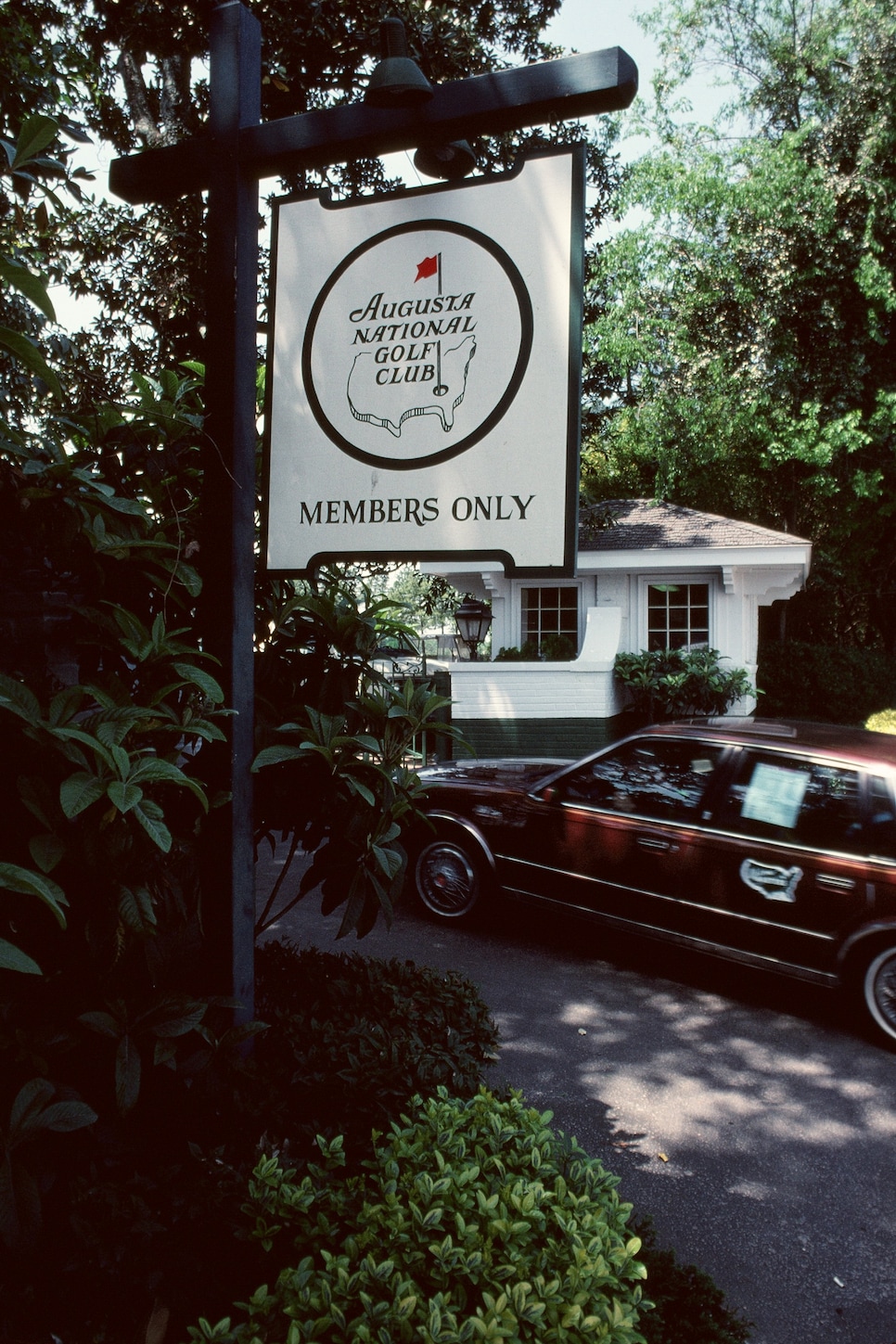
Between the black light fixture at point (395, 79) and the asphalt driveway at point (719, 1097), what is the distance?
11.3 feet

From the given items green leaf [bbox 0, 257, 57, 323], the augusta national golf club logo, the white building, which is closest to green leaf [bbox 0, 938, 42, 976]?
green leaf [bbox 0, 257, 57, 323]

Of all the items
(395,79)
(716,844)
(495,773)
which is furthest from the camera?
(495,773)

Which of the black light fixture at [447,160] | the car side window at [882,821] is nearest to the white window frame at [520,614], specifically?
the car side window at [882,821]

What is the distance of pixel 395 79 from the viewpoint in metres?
2.11

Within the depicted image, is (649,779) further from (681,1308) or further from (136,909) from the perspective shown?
(136,909)

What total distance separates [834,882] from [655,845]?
1.00m

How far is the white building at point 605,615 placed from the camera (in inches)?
549

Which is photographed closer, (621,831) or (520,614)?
(621,831)

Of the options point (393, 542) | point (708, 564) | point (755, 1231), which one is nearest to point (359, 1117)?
point (393, 542)

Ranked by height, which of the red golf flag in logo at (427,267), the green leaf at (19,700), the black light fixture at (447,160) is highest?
the black light fixture at (447,160)

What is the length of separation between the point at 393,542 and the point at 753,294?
18.7 metres

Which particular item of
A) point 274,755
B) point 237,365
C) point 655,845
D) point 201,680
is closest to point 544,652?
point 655,845

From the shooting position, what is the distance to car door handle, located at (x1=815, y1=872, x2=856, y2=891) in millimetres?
4625

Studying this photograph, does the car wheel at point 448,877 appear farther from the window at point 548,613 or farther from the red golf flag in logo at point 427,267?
the window at point 548,613
